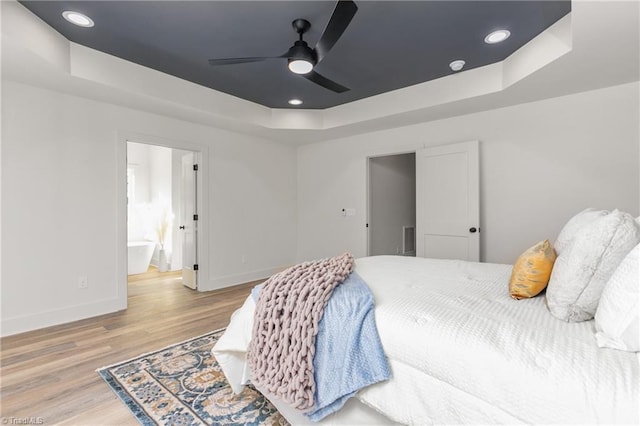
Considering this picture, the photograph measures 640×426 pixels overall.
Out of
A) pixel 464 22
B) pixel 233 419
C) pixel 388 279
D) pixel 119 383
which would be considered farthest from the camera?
pixel 464 22

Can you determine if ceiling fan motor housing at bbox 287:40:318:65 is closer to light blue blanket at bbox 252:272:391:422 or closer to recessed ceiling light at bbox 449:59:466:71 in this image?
recessed ceiling light at bbox 449:59:466:71

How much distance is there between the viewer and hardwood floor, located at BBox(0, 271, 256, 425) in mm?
1844

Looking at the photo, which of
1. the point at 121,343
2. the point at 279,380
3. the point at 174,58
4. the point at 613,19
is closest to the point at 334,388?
the point at 279,380

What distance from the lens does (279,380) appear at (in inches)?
58.2

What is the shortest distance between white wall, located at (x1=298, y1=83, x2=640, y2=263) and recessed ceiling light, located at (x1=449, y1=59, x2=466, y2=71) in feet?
2.66

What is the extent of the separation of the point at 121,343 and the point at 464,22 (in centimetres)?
385

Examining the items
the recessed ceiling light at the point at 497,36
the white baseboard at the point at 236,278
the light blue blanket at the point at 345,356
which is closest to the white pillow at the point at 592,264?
the light blue blanket at the point at 345,356

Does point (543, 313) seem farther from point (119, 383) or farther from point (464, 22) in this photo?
point (119, 383)

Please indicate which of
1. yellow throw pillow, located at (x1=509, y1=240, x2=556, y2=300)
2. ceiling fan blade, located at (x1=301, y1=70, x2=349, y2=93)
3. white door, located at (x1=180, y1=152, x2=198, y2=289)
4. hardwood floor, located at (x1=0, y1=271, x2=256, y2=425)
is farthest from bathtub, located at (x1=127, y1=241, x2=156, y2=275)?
yellow throw pillow, located at (x1=509, y1=240, x2=556, y2=300)

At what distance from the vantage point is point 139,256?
570 cm

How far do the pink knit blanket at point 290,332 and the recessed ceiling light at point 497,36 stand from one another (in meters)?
2.43

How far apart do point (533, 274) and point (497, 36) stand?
2184 millimetres

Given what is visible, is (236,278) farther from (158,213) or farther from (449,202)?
(449,202)

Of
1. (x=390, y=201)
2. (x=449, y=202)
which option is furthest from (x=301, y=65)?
(x=390, y=201)
